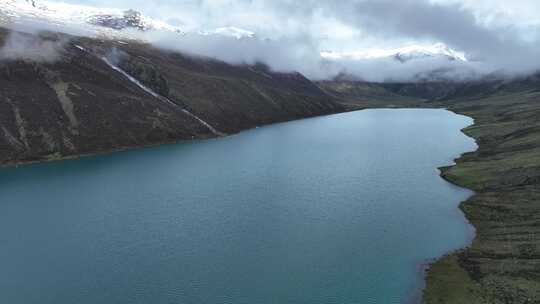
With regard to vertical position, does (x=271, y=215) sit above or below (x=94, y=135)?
below

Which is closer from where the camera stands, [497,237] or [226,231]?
[497,237]

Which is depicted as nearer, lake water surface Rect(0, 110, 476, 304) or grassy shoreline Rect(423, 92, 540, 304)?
grassy shoreline Rect(423, 92, 540, 304)

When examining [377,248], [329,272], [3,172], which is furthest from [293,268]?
[3,172]

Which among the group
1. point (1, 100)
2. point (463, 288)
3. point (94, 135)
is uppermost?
point (1, 100)

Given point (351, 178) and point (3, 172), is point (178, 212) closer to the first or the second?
point (351, 178)

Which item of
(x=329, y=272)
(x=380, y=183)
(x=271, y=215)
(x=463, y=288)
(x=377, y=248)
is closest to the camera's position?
(x=463, y=288)

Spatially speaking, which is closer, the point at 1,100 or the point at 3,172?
the point at 3,172

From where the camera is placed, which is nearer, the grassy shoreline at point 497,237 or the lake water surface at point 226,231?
the grassy shoreline at point 497,237

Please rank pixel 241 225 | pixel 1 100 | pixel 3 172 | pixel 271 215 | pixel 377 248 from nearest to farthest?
pixel 377 248, pixel 241 225, pixel 271 215, pixel 3 172, pixel 1 100
